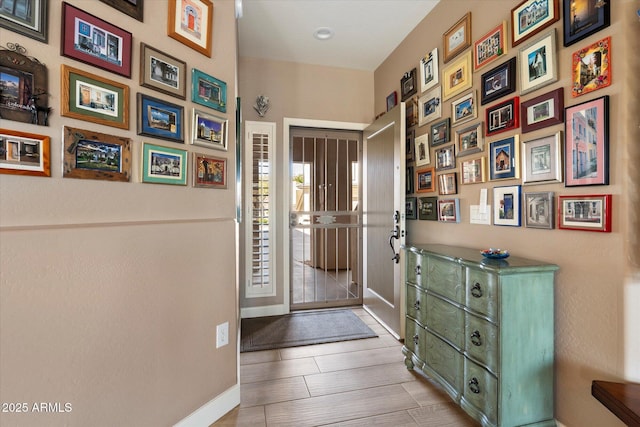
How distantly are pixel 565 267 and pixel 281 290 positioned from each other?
105 inches

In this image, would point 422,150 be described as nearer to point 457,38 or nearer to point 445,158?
point 445,158

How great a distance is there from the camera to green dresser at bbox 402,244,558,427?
143 centimetres

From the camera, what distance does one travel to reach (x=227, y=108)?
1834 mm

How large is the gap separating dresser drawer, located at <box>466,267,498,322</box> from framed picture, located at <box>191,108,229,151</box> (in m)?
1.62

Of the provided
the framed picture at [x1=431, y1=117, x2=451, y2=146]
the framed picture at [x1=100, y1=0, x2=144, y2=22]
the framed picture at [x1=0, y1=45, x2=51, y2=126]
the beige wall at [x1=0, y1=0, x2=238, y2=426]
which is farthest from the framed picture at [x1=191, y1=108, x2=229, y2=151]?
the framed picture at [x1=431, y1=117, x2=451, y2=146]

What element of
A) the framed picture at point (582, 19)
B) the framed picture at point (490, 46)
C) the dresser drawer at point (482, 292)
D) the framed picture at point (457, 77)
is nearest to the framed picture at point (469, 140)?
the framed picture at point (457, 77)

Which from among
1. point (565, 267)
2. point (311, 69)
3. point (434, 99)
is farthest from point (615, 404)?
point (311, 69)

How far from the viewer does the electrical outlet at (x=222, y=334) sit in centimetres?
174

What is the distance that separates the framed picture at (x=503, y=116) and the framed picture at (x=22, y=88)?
7.41ft

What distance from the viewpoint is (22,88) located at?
1.03 meters

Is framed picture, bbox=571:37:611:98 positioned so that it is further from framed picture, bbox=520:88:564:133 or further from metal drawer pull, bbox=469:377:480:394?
metal drawer pull, bbox=469:377:480:394

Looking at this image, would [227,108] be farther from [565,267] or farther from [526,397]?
[526,397]

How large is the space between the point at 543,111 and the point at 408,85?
1.53 metres

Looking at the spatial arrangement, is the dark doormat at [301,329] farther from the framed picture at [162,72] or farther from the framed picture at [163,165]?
the framed picture at [162,72]
